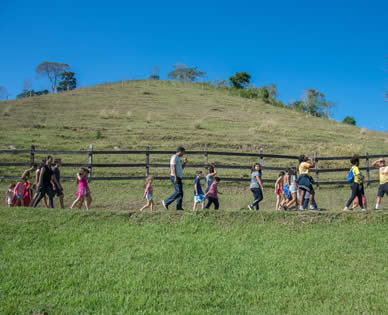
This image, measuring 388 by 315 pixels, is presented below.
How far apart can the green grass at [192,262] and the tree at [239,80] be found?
63.8 meters

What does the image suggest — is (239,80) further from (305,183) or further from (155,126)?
(305,183)

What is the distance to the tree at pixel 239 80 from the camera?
69.7 m

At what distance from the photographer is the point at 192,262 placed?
19.3 feet

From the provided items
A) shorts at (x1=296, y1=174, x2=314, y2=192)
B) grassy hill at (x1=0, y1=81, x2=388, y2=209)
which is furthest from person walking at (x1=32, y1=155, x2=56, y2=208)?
shorts at (x1=296, y1=174, x2=314, y2=192)

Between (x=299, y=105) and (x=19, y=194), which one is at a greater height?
(x=299, y=105)

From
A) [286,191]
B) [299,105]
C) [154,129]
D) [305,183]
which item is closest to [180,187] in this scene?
[305,183]

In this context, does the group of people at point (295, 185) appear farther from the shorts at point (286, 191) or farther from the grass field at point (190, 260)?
the grass field at point (190, 260)

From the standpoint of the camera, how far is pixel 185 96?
5066 centimetres

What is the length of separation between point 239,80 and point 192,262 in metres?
67.1

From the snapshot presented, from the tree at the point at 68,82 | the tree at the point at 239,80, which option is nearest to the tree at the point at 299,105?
the tree at the point at 239,80

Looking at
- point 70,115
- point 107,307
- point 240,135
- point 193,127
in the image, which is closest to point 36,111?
point 70,115

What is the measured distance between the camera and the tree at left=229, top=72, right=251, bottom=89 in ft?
229

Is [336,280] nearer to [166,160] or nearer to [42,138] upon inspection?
[166,160]

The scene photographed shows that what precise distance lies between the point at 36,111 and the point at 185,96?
72.6 feet
